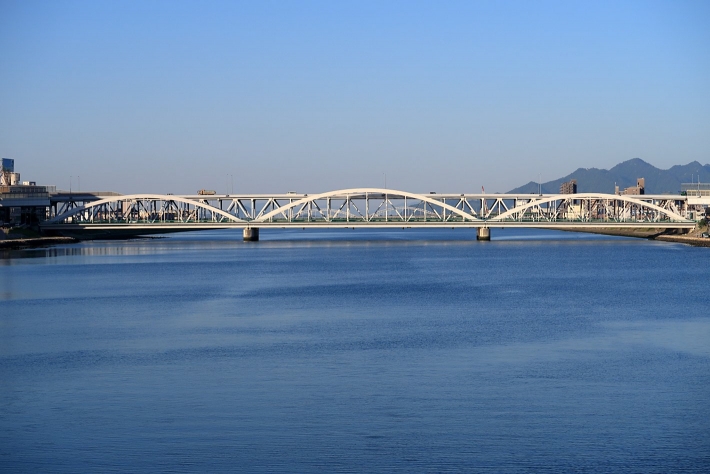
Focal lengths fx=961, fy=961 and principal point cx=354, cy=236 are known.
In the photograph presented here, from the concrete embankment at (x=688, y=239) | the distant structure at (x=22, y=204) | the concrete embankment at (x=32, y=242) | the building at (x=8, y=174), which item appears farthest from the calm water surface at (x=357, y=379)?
the building at (x=8, y=174)

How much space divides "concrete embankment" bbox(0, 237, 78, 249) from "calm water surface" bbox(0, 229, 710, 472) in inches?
1937

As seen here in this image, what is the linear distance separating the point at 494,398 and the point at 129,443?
8.08 m

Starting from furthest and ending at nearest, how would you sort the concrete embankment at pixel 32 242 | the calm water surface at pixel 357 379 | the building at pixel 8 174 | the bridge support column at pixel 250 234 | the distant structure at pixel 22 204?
the building at pixel 8 174 → the bridge support column at pixel 250 234 → the distant structure at pixel 22 204 → the concrete embankment at pixel 32 242 → the calm water surface at pixel 357 379

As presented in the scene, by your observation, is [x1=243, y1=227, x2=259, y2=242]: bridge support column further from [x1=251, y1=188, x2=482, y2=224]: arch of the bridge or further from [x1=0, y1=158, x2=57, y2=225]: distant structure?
[x1=0, y1=158, x2=57, y2=225]: distant structure

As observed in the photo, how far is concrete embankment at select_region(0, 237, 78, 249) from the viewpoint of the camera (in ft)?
317

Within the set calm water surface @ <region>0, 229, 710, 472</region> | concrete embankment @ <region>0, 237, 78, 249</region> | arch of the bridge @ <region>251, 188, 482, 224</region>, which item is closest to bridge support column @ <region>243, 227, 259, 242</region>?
arch of the bridge @ <region>251, 188, 482, 224</region>

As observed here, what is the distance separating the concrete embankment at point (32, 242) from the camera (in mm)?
96562

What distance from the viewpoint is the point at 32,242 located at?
341ft

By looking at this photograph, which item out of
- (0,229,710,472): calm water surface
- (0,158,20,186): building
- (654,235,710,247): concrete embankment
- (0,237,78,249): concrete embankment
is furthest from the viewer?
(0,158,20,186): building

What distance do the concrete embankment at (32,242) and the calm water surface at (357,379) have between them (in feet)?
161

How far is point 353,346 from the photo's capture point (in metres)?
29.3

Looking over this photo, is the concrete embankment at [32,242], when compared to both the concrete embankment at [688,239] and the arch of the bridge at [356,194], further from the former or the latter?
the concrete embankment at [688,239]

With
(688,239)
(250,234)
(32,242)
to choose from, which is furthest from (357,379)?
(250,234)

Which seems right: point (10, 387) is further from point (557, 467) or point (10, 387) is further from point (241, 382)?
point (557, 467)
